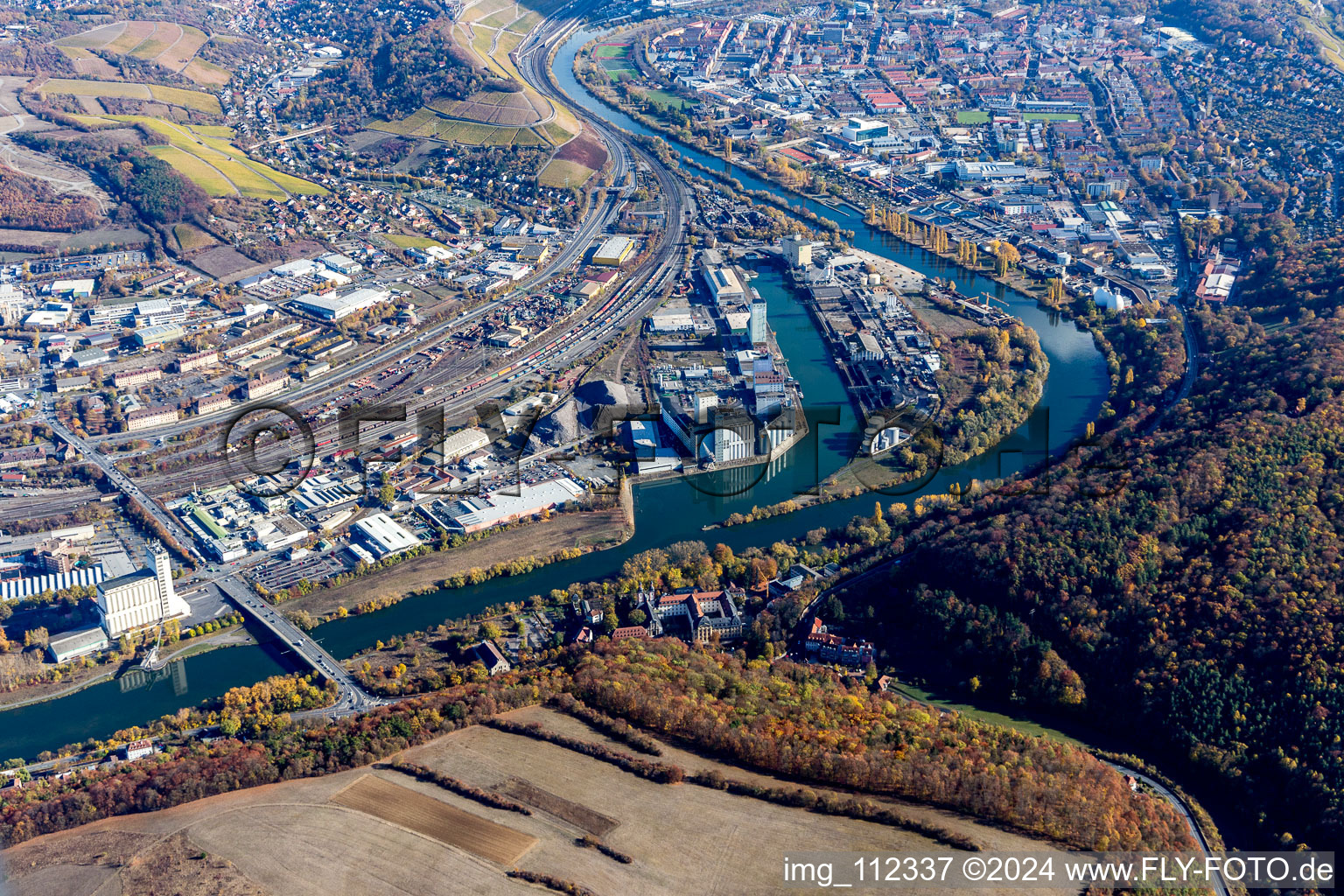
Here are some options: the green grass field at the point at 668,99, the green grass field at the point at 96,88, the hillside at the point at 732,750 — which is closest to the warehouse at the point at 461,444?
the hillside at the point at 732,750

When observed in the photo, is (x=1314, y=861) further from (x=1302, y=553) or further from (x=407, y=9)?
(x=407, y=9)

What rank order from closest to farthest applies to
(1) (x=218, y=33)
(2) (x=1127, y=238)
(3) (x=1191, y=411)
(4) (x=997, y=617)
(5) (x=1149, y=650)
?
(5) (x=1149, y=650)
(4) (x=997, y=617)
(3) (x=1191, y=411)
(2) (x=1127, y=238)
(1) (x=218, y=33)

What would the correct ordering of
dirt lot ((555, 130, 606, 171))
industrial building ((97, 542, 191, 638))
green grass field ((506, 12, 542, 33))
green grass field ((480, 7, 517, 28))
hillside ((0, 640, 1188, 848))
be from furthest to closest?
green grass field ((506, 12, 542, 33)), green grass field ((480, 7, 517, 28)), dirt lot ((555, 130, 606, 171)), industrial building ((97, 542, 191, 638)), hillside ((0, 640, 1188, 848))

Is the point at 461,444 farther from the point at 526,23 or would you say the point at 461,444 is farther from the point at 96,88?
the point at 526,23

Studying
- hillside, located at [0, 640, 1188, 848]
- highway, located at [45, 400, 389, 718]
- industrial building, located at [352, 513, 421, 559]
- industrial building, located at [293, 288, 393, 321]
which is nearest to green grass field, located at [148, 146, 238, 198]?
industrial building, located at [293, 288, 393, 321]

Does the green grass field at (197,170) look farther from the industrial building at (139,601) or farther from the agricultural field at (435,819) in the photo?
the agricultural field at (435,819)

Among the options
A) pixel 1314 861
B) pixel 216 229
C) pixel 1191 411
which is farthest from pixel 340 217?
pixel 1314 861

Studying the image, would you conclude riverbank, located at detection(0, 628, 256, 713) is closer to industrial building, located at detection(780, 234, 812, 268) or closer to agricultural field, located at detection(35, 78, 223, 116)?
industrial building, located at detection(780, 234, 812, 268)
